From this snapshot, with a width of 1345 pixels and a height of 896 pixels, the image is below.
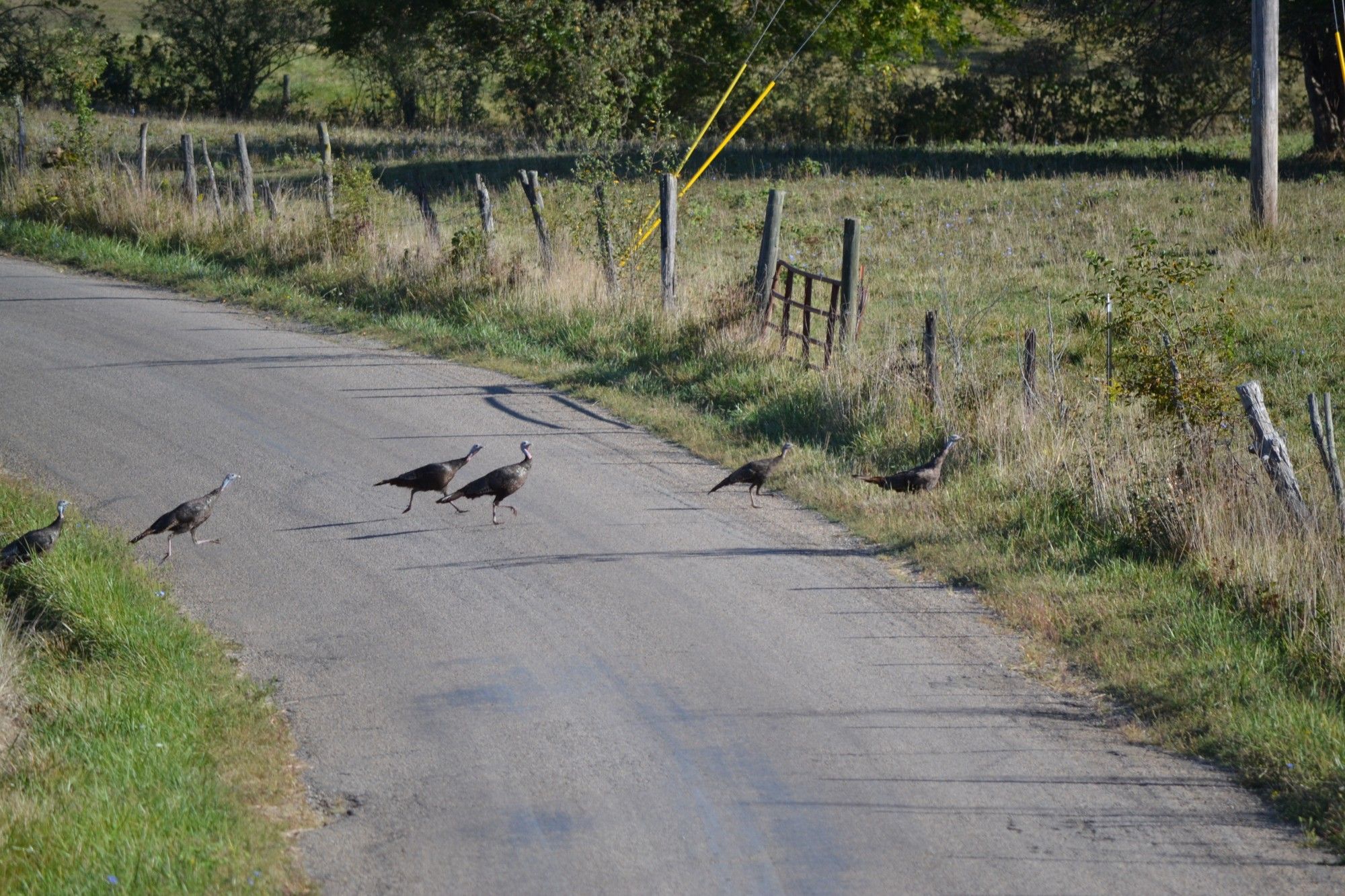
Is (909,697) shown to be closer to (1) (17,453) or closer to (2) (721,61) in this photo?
(1) (17,453)

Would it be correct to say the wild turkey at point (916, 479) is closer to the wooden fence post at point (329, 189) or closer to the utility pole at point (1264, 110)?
the utility pole at point (1264, 110)

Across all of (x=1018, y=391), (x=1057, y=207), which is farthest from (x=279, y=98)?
(x=1018, y=391)

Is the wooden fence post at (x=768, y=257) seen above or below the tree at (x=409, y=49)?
below

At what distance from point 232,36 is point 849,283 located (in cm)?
3658

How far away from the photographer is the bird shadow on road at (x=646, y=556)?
30.7 ft

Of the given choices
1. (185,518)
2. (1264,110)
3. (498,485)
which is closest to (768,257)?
(498,485)

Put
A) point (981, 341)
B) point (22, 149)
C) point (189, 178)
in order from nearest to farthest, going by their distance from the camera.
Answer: point (981, 341) < point (189, 178) < point (22, 149)

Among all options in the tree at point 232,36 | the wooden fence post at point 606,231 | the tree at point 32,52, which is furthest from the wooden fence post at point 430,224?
the tree at point 32,52

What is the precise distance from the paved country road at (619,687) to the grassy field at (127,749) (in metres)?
0.28

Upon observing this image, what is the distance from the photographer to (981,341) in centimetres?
1561

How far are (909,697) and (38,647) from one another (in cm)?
513

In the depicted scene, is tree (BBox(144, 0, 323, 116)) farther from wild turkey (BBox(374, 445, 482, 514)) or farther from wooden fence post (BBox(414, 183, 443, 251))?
wild turkey (BBox(374, 445, 482, 514))

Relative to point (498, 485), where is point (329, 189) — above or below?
above

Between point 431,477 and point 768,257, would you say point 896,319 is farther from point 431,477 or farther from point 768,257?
point 431,477
